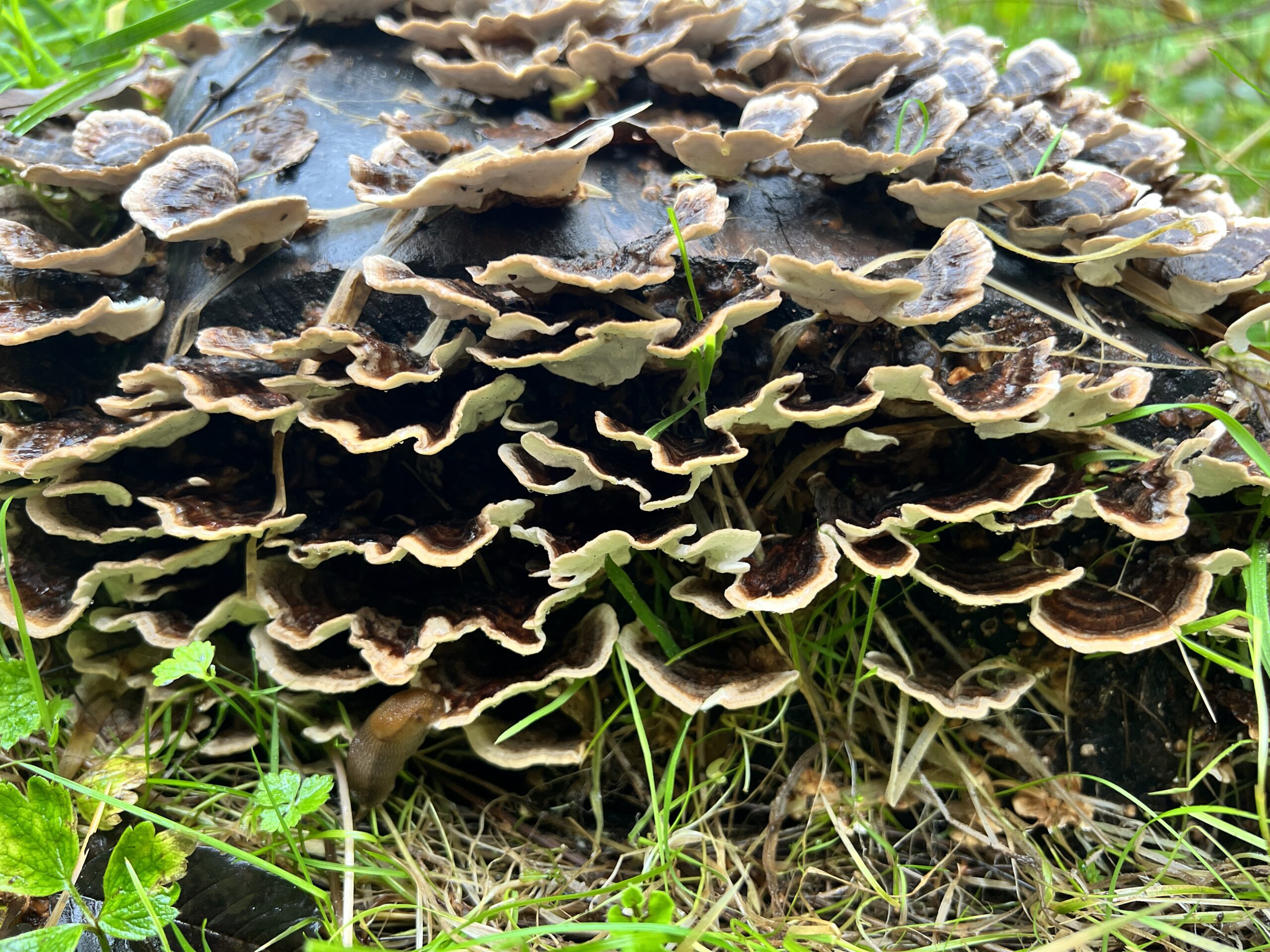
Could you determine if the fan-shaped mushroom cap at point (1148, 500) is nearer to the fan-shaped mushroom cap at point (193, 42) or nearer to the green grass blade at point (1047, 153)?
the green grass blade at point (1047, 153)

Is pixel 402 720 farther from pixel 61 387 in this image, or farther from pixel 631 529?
pixel 61 387

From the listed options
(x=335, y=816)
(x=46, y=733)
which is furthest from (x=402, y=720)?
(x=46, y=733)

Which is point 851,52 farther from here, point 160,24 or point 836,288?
point 160,24

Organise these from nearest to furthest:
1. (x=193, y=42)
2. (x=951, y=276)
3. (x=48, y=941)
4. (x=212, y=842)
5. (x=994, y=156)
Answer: (x=48, y=941) → (x=212, y=842) → (x=951, y=276) → (x=994, y=156) → (x=193, y=42)

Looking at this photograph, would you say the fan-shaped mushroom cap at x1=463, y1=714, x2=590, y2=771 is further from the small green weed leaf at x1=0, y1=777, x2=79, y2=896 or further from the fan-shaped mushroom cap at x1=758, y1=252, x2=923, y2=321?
the fan-shaped mushroom cap at x1=758, y1=252, x2=923, y2=321

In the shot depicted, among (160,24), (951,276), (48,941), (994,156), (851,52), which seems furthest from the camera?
(160,24)

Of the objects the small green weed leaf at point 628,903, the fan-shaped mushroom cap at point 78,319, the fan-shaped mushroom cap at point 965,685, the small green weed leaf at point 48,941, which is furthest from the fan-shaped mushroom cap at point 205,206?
the fan-shaped mushroom cap at point 965,685

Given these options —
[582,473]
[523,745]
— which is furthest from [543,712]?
[582,473]
